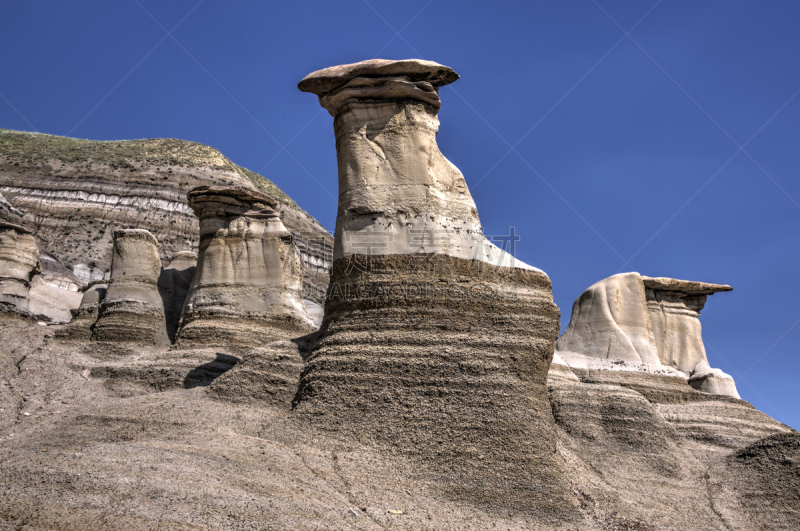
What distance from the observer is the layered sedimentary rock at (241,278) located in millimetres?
18984

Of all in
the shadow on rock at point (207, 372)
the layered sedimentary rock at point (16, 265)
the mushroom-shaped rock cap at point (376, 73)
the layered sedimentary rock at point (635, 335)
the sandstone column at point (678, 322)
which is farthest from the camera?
the sandstone column at point (678, 322)

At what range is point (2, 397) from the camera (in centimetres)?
1362

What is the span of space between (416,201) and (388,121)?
1522 mm

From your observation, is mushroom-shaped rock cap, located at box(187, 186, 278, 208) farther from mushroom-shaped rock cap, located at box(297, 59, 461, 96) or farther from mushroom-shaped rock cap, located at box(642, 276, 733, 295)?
mushroom-shaped rock cap, located at box(642, 276, 733, 295)

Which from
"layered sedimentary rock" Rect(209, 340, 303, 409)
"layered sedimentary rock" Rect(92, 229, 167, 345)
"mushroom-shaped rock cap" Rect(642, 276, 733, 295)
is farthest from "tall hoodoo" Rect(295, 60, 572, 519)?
"mushroom-shaped rock cap" Rect(642, 276, 733, 295)

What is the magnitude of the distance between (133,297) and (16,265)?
4.49 m

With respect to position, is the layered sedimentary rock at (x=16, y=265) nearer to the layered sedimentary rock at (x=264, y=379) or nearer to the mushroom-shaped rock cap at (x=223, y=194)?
the mushroom-shaped rock cap at (x=223, y=194)

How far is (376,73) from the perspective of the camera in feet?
40.3

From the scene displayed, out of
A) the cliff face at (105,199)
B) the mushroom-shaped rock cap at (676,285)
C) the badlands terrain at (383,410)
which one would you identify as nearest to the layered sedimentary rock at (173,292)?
the badlands terrain at (383,410)

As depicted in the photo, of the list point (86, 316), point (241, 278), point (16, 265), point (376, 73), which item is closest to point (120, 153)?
point (16, 265)

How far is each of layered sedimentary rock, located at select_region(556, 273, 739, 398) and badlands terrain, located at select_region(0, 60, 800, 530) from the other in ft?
3.62

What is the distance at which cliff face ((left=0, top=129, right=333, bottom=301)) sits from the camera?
52219 mm

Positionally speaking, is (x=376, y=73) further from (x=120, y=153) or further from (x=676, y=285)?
(x=120, y=153)

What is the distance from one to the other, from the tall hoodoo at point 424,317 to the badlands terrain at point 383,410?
0.03 metres
